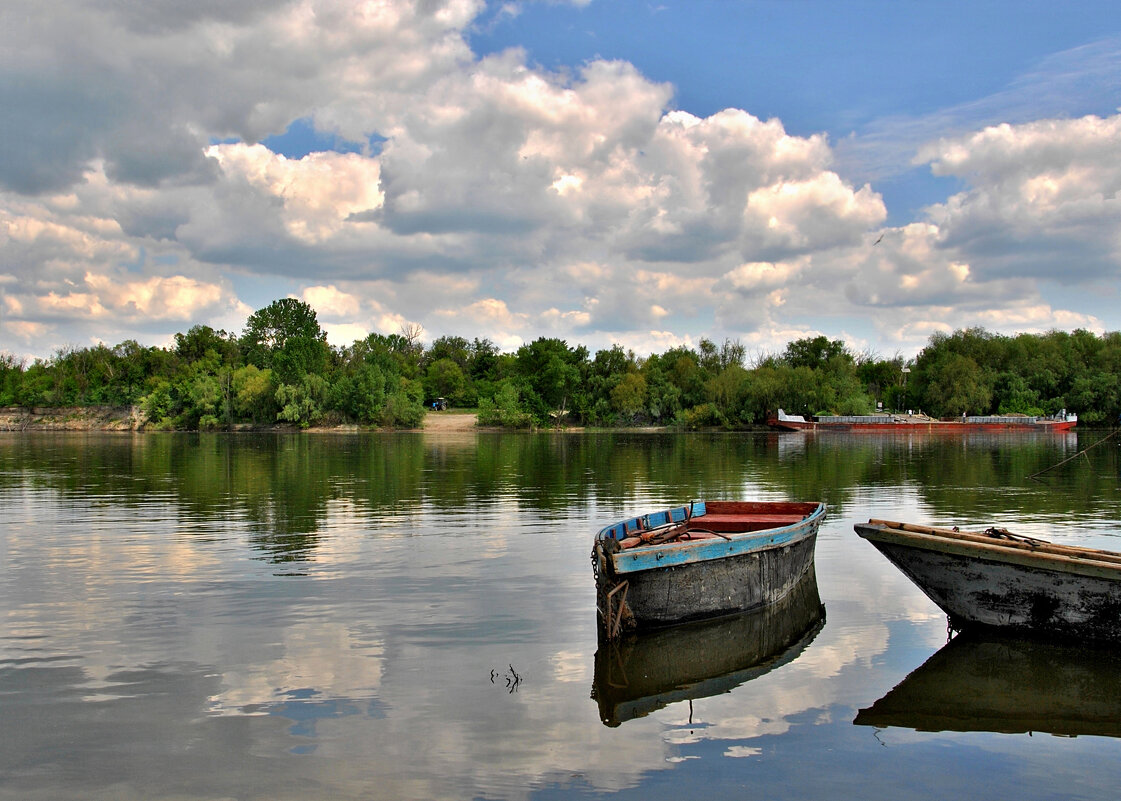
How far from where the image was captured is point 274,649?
1247cm

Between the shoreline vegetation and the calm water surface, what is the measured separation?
328ft

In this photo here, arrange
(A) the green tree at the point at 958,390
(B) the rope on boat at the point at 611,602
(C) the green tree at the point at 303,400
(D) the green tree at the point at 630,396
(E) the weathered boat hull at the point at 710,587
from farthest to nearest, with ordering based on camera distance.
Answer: (D) the green tree at the point at 630,396 < (C) the green tree at the point at 303,400 < (A) the green tree at the point at 958,390 < (E) the weathered boat hull at the point at 710,587 < (B) the rope on boat at the point at 611,602

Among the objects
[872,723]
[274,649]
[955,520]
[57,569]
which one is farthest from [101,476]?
[872,723]

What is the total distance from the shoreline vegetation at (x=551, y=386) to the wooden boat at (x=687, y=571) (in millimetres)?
105438

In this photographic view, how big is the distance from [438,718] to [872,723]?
4.96 m

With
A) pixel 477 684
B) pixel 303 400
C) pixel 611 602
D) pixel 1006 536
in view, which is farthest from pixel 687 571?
pixel 303 400

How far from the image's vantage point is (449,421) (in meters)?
127

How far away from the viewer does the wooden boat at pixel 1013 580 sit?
12438 millimetres

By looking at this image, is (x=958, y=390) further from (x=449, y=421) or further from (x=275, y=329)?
(x=275, y=329)

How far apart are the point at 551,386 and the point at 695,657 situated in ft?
381

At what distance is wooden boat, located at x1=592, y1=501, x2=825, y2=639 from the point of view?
12.7m

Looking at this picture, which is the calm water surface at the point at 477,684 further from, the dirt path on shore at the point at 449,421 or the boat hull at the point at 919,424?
the dirt path on shore at the point at 449,421

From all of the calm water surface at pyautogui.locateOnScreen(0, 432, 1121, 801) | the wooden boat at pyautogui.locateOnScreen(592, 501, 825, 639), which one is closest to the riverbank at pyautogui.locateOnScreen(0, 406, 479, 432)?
the calm water surface at pyautogui.locateOnScreen(0, 432, 1121, 801)

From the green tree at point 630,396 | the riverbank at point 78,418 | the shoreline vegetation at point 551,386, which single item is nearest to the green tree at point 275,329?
the shoreline vegetation at point 551,386
